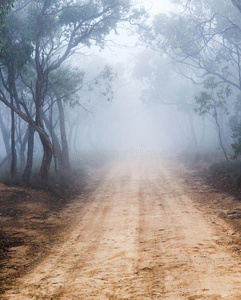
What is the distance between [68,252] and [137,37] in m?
21.2

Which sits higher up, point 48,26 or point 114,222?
point 48,26

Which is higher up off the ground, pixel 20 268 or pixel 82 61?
pixel 82 61

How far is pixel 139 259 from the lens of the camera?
18.7 feet

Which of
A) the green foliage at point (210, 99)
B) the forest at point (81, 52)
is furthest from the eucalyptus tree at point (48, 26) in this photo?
the green foliage at point (210, 99)

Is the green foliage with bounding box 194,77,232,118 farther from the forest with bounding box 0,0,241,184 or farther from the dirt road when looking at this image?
the dirt road

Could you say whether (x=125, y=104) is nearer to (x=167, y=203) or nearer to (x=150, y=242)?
(x=167, y=203)

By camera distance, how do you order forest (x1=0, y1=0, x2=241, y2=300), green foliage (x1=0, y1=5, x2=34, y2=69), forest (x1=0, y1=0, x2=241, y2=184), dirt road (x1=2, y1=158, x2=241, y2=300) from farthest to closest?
forest (x1=0, y1=0, x2=241, y2=184), green foliage (x1=0, y1=5, x2=34, y2=69), forest (x1=0, y1=0, x2=241, y2=300), dirt road (x1=2, y1=158, x2=241, y2=300)

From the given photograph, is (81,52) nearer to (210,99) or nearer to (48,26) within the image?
(48,26)

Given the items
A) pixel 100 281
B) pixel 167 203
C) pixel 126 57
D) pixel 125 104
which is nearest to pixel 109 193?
pixel 167 203

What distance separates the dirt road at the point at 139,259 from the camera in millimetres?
4332

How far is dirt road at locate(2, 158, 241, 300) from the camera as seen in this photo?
4332 mm

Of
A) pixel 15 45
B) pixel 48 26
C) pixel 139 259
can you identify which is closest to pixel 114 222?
pixel 139 259

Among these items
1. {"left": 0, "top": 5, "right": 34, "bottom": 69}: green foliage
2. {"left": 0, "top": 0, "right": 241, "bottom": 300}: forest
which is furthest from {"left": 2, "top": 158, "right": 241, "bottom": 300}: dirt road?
{"left": 0, "top": 5, "right": 34, "bottom": 69}: green foliage

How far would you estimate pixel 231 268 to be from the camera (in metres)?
4.89
